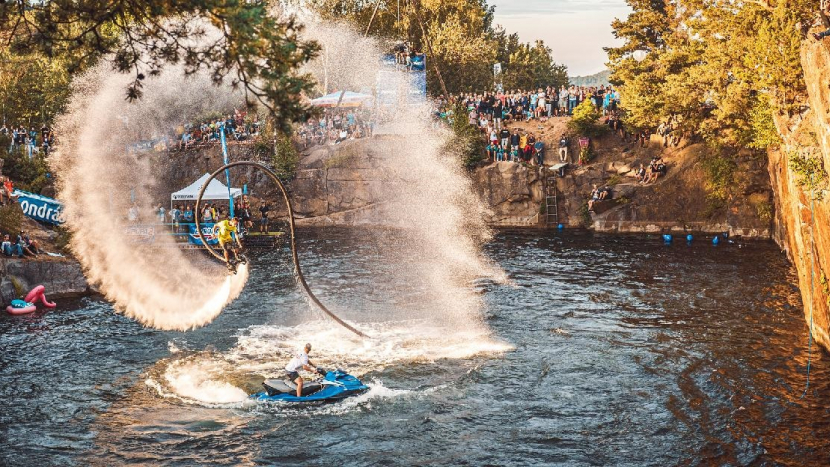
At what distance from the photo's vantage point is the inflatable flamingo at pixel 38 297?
43.3 meters

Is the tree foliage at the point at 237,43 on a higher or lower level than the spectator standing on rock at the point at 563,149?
lower

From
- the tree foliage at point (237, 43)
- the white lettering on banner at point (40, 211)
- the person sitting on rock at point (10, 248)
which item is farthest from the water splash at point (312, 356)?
the white lettering on banner at point (40, 211)

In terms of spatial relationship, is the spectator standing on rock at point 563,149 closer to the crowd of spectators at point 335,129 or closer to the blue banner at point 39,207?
the crowd of spectators at point 335,129

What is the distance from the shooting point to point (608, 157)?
7219 cm

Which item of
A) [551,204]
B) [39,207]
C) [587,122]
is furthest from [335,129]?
[39,207]

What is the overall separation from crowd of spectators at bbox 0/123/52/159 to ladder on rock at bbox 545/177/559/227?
4466 centimetres

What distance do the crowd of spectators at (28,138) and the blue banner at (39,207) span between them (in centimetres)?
1430

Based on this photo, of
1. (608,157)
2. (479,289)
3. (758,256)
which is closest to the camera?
(479,289)

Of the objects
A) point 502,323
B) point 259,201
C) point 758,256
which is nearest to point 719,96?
point 758,256

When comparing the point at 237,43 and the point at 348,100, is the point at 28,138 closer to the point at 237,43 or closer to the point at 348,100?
the point at 348,100

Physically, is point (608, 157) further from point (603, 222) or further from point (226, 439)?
point (226, 439)

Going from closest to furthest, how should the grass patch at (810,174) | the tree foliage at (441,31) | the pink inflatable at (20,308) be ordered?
the grass patch at (810,174) → the pink inflatable at (20,308) → the tree foliage at (441,31)

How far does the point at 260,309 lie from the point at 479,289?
12695mm

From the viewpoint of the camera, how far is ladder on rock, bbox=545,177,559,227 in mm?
69688
